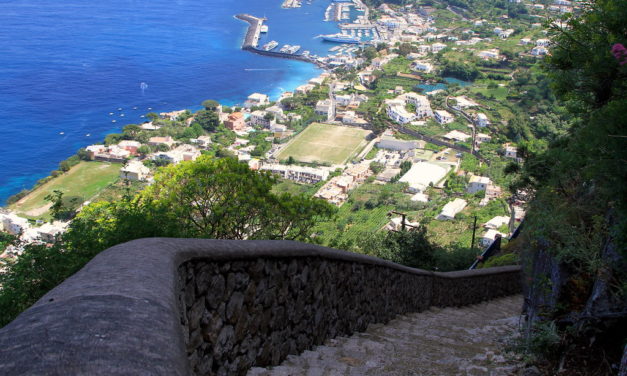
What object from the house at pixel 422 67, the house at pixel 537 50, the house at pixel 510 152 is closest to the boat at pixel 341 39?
the house at pixel 422 67

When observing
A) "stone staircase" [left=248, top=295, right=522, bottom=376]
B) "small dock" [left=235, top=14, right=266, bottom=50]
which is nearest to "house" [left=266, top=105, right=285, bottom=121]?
"small dock" [left=235, top=14, right=266, bottom=50]

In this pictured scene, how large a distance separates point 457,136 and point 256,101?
15.0 meters

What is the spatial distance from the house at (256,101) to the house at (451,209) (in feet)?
61.5

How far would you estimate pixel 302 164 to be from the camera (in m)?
33.9

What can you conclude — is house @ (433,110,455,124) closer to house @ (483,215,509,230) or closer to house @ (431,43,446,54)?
house @ (483,215,509,230)

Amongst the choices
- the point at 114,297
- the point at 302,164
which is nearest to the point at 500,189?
the point at 302,164

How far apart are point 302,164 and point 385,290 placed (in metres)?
28.5

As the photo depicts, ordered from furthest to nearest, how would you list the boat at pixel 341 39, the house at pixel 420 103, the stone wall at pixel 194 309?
the boat at pixel 341 39 → the house at pixel 420 103 → the stone wall at pixel 194 309

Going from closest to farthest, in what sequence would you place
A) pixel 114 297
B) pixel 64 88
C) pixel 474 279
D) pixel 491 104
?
pixel 114 297
pixel 474 279
pixel 64 88
pixel 491 104

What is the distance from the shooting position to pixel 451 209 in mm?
26359

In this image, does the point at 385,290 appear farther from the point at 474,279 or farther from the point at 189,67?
the point at 189,67

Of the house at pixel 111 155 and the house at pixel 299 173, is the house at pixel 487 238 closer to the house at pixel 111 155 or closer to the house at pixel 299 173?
the house at pixel 299 173

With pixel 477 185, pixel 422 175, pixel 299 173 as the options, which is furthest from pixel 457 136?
pixel 299 173

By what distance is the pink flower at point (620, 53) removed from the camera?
4.47 m
